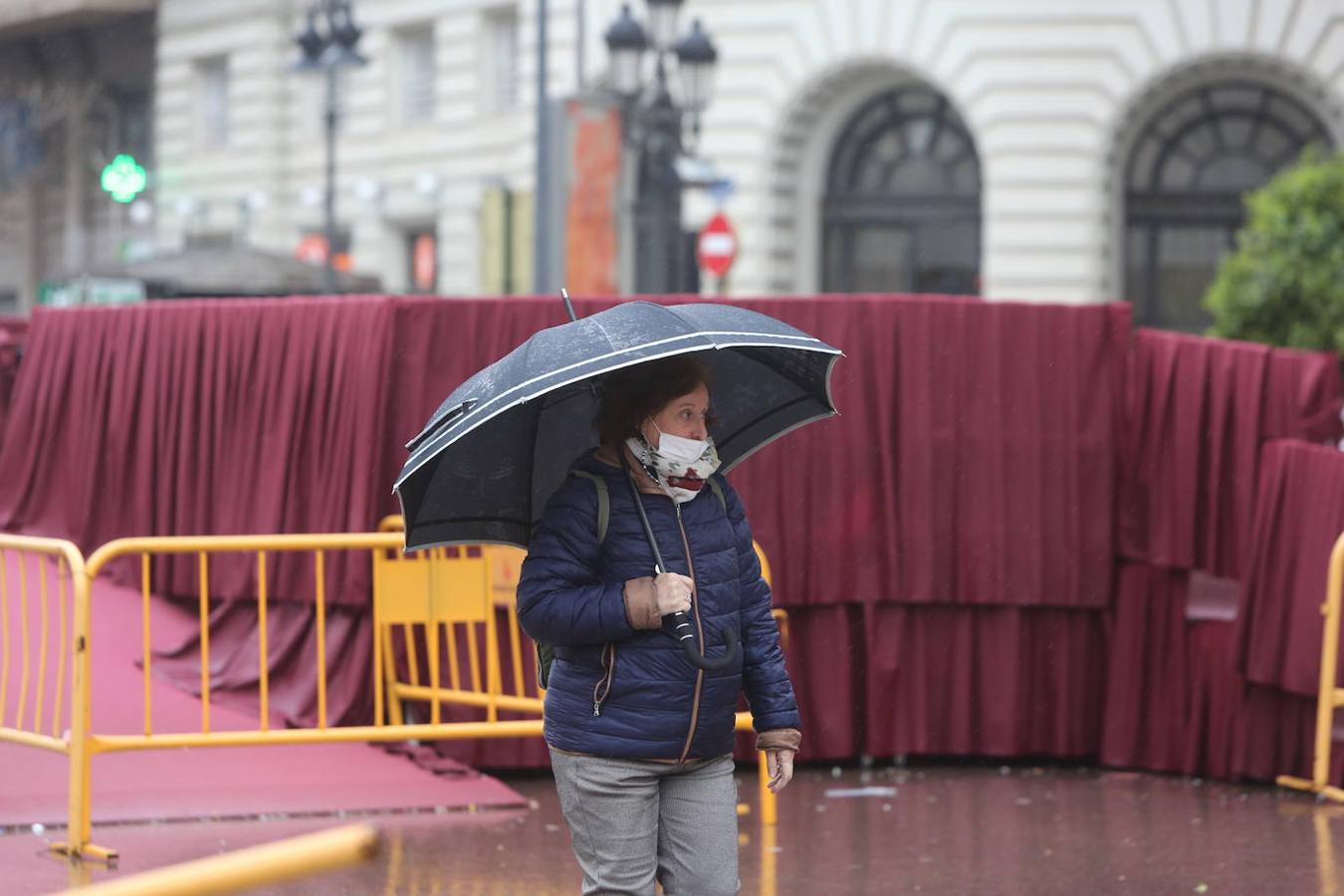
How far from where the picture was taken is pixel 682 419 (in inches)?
207

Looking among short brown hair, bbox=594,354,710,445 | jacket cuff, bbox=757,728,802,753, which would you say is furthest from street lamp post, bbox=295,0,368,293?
jacket cuff, bbox=757,728,802,753

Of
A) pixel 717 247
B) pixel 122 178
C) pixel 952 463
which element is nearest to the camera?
pixel 952 463

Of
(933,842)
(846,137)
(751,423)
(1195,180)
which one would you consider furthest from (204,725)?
(846,137)

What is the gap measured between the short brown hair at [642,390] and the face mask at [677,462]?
44 millimetres

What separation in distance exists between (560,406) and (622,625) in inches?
30.9

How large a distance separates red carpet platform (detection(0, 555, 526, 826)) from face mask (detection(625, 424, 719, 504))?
4.10 metres

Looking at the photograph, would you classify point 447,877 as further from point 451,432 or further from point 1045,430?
point 1045,430

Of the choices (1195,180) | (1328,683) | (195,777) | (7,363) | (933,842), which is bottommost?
(933,842)

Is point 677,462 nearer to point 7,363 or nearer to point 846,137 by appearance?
point 7,363

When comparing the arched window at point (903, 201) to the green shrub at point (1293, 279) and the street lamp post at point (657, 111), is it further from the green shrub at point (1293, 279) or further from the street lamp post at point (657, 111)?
the green shrub at point (1293, 279)

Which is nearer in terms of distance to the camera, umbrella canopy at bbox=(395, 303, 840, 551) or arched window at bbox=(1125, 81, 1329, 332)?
umbrella canopy at bbox=(395, 303, 840, 551)

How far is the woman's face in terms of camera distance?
525cm

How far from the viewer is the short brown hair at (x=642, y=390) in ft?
17.3

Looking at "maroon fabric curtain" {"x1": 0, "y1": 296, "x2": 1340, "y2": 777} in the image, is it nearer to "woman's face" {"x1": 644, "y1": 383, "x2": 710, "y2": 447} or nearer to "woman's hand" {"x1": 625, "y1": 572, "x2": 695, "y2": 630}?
"woman's face" {"x1": 644, "y1": 383, "x2": 710, "y2": 447}
